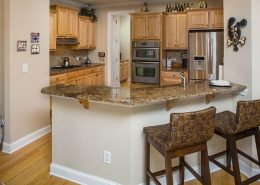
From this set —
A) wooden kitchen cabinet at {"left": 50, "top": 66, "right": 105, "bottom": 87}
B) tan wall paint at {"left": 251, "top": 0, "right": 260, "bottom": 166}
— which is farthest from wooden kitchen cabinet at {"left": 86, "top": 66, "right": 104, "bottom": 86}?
tan wall paint at {"left": 251, "top": 0, "right": 260, "bottom": 166}

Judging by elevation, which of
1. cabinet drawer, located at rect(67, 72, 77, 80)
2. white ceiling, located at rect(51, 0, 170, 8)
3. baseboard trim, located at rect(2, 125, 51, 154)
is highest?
white ceiling, located at rect(51, 0, 170, 8)

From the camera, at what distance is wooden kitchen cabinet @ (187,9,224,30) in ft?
17.0

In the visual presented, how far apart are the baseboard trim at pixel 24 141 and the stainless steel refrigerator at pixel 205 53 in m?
Result: 3.25

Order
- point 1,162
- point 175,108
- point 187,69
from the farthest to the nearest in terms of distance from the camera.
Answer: point 187,69
point 1,162
point 175,108

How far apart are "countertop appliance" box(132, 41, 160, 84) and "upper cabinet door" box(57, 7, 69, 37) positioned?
5.27 feet

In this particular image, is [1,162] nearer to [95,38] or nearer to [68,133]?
[68,133]

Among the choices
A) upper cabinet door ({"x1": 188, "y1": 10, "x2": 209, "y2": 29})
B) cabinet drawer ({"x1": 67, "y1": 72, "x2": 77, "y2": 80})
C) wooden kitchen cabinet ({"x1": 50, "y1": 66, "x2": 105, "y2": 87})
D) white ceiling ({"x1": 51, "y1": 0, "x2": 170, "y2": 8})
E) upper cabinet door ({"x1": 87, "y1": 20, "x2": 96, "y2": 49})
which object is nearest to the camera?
wooden kitchen cabinet ({"x1": 50, "y1": 66, "x2": 105, "y2": 87})

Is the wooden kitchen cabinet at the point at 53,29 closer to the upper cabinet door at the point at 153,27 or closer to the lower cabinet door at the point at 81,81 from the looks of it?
the lower cabinet door at the point at 81,81

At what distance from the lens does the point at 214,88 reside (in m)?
2.59

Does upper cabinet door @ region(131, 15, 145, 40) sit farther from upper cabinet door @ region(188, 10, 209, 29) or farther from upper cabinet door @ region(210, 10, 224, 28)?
upper cabinet door @ region(210, 10, 224, 28)

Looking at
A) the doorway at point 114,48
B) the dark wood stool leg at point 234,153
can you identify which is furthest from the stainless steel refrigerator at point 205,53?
the dark wood stool leg at point 234,153

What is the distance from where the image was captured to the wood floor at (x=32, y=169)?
2707 millimetres

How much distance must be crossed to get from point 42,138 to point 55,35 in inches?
85.4

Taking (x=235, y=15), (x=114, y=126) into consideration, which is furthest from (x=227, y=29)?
(x=114, y=126)
